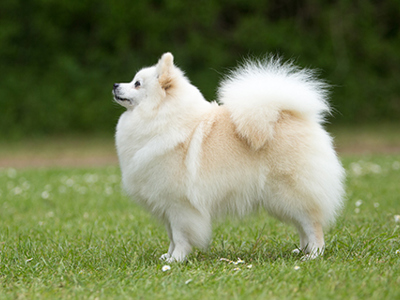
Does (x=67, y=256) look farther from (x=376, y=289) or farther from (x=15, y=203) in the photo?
(x=15, y=203)

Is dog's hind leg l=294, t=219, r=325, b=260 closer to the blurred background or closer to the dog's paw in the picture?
the dog's paw

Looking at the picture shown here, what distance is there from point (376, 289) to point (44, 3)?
1647 centimetres

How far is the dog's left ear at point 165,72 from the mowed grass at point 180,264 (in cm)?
117

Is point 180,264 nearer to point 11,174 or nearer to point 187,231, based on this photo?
point 187,231

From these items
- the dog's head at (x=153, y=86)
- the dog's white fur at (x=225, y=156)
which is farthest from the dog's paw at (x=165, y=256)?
the dog's head at (x=153, y=86)

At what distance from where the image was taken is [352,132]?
1524 cm

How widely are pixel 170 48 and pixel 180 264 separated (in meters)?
14.1

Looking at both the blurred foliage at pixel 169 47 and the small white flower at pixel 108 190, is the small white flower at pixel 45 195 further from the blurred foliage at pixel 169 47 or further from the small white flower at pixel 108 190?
the blurred foliage at pixel 169 47

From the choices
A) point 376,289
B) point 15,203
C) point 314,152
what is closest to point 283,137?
point 314,152

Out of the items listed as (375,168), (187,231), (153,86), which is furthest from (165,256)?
(375,168)

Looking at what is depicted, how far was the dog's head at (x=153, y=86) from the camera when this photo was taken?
3832 mm

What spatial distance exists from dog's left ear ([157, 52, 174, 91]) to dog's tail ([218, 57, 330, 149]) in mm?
431

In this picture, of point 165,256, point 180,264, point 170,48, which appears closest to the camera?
point 180,264

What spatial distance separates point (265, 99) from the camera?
3.80 meters
